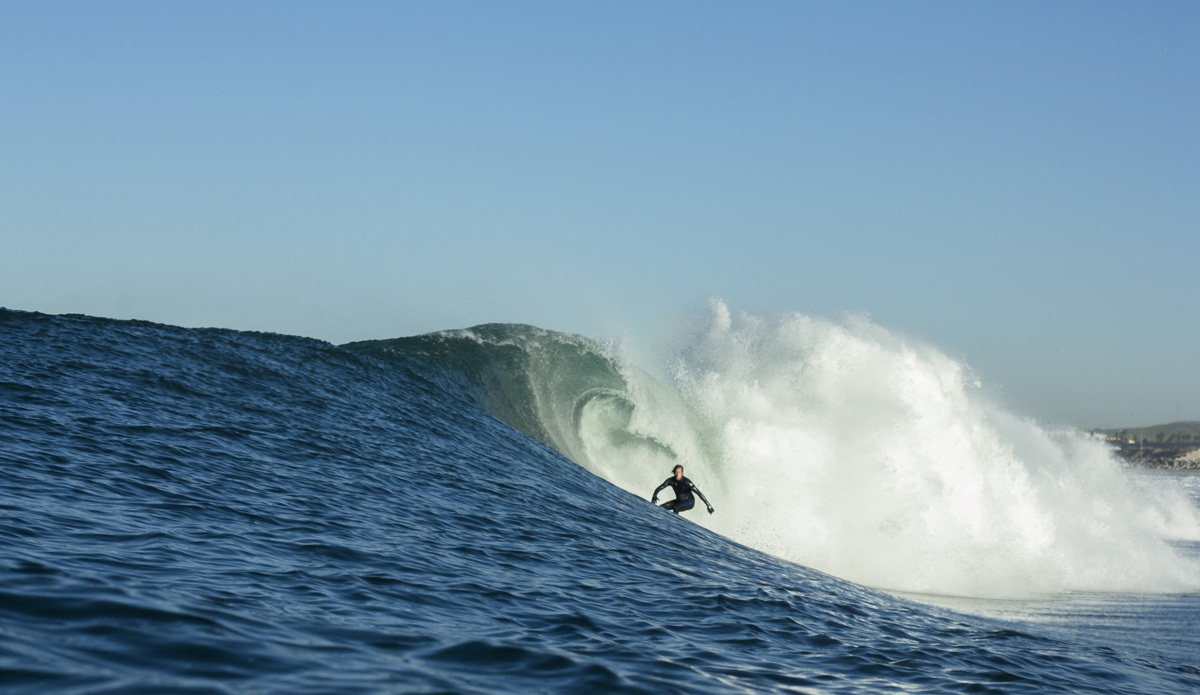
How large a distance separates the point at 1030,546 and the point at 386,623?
16529 millimetres

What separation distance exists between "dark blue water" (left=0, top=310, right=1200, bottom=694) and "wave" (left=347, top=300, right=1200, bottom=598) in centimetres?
362

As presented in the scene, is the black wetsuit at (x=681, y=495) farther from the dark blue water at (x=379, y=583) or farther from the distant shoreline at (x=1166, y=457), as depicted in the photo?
the distant shoreline at (x=1166, y=457)

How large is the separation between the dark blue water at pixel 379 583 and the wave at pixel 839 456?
3.62 meters

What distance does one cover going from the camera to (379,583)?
21.9 ft

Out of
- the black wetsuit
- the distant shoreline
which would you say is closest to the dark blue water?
the black wetsuit

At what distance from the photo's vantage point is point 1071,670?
696 centimetres

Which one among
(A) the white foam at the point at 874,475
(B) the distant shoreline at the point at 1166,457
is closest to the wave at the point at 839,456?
(A) the white foam at the point at 874,475

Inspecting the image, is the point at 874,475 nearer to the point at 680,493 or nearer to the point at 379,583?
the point at 680,493

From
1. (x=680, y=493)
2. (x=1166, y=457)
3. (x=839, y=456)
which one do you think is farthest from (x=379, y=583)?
(x=1166, y=457)

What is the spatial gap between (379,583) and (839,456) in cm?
1457

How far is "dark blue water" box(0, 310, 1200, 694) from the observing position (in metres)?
4.70

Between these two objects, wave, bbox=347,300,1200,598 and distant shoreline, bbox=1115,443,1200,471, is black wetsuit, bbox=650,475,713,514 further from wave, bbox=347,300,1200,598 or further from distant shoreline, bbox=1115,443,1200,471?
distant shoreline, bbox=1115,443,1200,471

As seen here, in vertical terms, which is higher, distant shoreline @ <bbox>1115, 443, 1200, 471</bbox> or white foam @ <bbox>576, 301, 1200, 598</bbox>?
distant shoreline @ <bbox>1115, 443, 1200, 471</bbox>

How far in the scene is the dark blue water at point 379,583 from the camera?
15.4 feet
